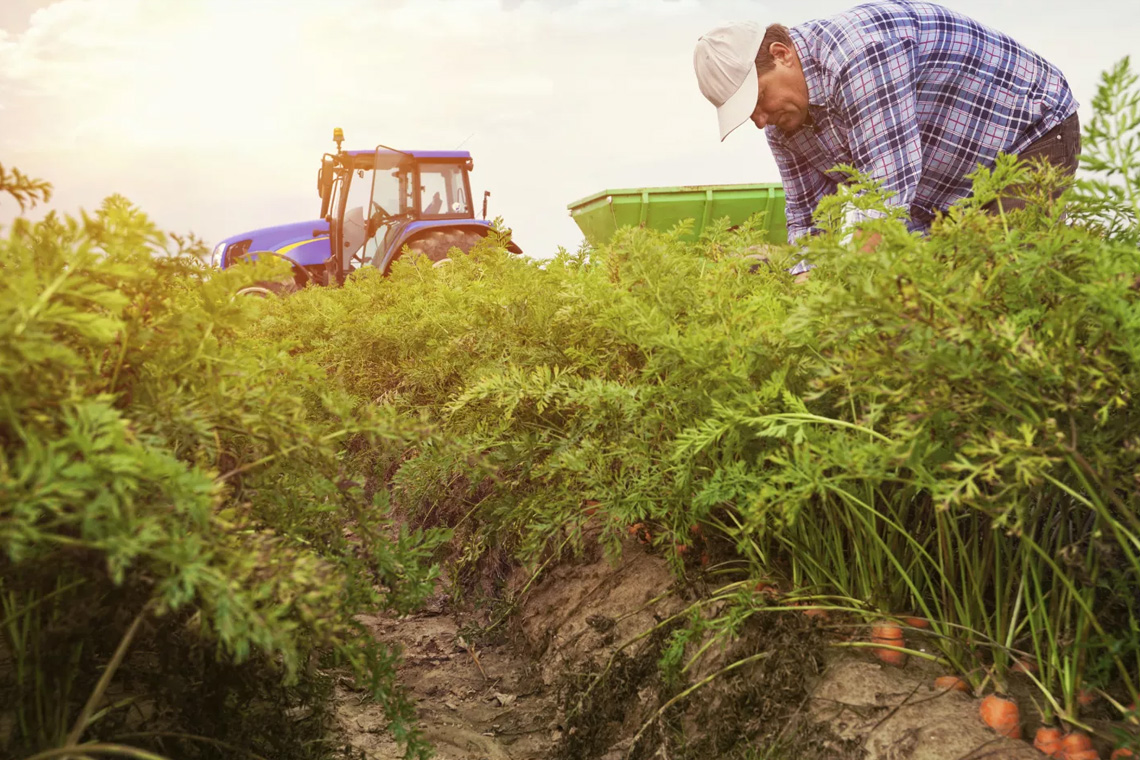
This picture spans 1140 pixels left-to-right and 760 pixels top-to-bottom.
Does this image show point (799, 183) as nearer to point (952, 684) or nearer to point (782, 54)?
point (782, 54)

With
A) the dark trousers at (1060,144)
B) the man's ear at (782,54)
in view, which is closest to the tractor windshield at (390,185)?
the man's ear at (782,54)

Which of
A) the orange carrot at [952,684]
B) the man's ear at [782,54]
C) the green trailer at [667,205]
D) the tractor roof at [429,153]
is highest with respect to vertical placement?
the tractor roof at [429,153]


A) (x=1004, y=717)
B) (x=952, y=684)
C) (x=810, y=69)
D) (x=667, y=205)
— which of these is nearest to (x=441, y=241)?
(x=667, y=205)

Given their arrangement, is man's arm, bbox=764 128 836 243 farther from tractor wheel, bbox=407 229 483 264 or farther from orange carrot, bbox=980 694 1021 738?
tractor wheel, bbox=407 229 483 264

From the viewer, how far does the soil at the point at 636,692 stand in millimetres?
1897

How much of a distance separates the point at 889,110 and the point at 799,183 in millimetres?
818

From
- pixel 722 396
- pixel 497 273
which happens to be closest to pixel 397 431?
pixel 722 396

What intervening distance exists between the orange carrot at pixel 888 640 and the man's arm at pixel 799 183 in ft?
7.85

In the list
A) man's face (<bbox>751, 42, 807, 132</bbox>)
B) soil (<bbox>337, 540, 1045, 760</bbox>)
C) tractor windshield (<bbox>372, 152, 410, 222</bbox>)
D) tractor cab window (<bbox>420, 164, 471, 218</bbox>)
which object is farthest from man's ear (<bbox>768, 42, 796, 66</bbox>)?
tractor windshield (<bbox>372, 152, 410, 222</bbox>)

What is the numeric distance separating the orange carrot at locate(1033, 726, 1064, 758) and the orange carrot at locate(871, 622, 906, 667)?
39cm

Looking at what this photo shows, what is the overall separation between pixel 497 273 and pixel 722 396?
6.67 feet

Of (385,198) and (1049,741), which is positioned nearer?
(1049,741)

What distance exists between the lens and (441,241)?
32.4ft

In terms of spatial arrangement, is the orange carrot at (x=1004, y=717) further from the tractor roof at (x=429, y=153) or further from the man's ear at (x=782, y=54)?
the tractor roof at (x=429, y=153)
